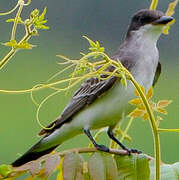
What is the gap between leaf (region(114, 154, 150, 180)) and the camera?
3.32 ft

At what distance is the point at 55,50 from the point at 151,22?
3.00m

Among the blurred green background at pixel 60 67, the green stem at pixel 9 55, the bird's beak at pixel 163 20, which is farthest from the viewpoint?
the blurred green background at pixel 60 67

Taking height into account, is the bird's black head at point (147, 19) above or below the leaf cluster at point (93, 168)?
above

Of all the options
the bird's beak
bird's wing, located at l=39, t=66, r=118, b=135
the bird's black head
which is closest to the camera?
the bird's beak

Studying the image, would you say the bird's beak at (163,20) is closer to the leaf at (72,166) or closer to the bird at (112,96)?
the bird at (112,96)

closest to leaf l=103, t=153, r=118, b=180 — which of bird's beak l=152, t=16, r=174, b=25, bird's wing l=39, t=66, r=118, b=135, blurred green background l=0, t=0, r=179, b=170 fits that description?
bird's beak l=152, t=16, r=174, b=25

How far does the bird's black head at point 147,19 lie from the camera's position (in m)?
1.40

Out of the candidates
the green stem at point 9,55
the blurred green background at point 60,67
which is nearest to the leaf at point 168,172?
the green stem at point 9,55

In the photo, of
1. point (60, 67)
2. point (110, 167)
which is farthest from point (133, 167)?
point (60, 67)

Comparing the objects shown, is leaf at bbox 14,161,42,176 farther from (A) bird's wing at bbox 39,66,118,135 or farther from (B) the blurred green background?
(B) the blurred green background

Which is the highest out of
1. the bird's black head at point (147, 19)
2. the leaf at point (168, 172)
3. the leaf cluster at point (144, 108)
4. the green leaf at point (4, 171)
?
the bird's black head at point (147, 19)

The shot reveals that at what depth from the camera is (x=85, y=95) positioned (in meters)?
1.59

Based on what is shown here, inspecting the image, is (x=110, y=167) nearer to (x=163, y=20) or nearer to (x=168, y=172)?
(x=168, y=172)

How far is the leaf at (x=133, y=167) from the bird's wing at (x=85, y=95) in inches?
19.2
